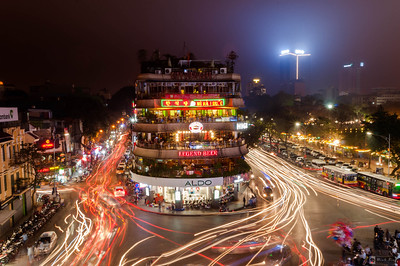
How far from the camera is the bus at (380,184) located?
122 ft

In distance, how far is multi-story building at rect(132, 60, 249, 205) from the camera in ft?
120

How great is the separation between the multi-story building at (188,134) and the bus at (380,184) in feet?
58.1

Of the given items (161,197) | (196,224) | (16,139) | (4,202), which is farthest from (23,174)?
(196,224)

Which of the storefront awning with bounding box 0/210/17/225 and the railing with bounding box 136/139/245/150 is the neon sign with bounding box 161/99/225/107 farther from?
the storefront awning with bounding box 0/210/17/225

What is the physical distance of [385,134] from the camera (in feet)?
165

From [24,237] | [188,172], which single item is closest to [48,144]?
[24,237]

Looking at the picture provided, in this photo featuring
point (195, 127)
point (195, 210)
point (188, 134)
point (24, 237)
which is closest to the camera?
point (24, 237)

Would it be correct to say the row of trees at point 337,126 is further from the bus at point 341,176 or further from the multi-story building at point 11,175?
the multi-story building at point 11,175

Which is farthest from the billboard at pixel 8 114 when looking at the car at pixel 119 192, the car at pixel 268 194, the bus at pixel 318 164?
the bus at pixel 318 164

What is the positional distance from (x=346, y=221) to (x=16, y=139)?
36172 mm

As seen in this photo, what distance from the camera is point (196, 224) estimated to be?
1187 inches

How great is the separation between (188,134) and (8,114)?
2093 cm

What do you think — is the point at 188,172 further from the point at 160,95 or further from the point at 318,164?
the point at 318,164

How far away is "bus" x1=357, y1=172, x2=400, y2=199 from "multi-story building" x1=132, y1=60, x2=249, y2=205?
Result: 1771 centimetres
